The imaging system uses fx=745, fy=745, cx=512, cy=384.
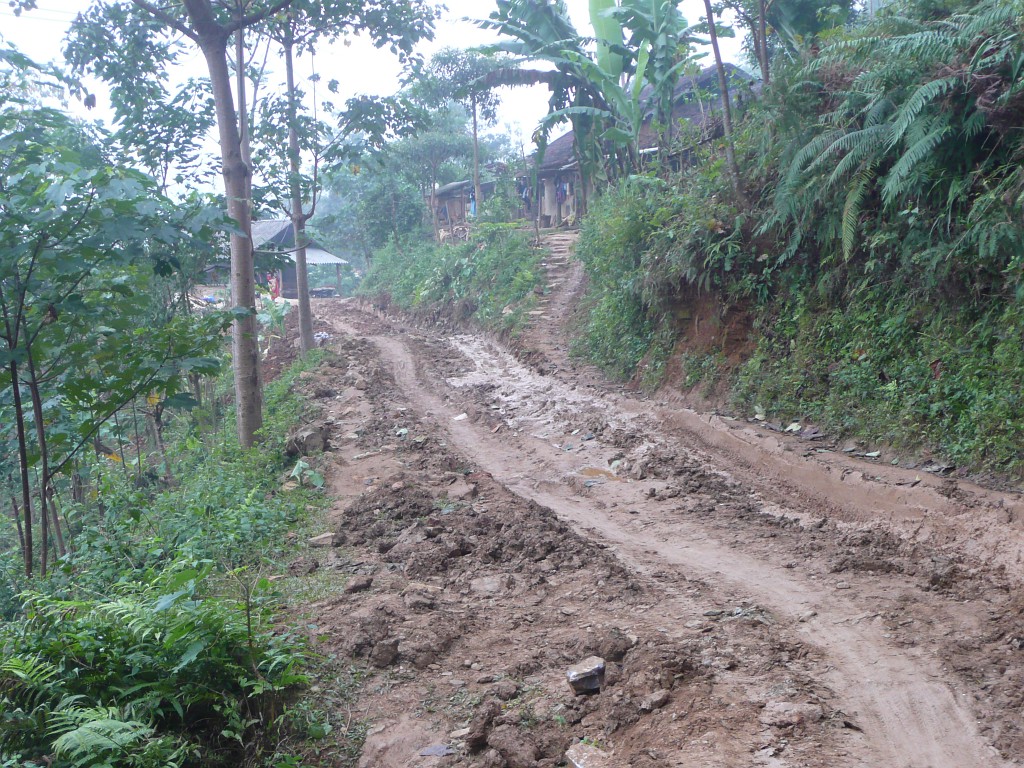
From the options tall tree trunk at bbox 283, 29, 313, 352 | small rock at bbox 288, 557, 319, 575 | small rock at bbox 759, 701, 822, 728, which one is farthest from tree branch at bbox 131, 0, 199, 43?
small rock at bbox 759, 701, 822, 728

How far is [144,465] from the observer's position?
12047mm

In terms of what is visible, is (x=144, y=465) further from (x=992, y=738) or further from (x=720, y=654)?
(x=992, y=738)

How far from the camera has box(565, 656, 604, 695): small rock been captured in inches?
143

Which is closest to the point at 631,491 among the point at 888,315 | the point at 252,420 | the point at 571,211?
the point at 888,315

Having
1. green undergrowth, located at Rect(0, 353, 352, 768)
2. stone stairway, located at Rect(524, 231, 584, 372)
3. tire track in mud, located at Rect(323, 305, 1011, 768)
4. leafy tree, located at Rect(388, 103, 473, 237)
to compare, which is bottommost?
tire track in mud, located at Rect(323, 305, 1011, 768)

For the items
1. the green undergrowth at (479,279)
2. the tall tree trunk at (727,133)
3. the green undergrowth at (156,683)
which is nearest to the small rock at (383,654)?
the green undergrowth at (156,683)

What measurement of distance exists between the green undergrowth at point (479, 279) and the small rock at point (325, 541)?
9.92 meters

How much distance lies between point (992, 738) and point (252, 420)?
861 centimetres

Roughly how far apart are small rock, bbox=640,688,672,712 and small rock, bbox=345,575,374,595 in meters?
2.36

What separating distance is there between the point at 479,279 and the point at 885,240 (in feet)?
46.2

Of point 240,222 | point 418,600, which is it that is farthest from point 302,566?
point 240,222

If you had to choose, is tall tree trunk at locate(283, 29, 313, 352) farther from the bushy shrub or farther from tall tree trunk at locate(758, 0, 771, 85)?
the bushy shrub

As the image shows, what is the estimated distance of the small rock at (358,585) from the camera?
5.12 meters

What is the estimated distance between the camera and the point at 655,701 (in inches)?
134
